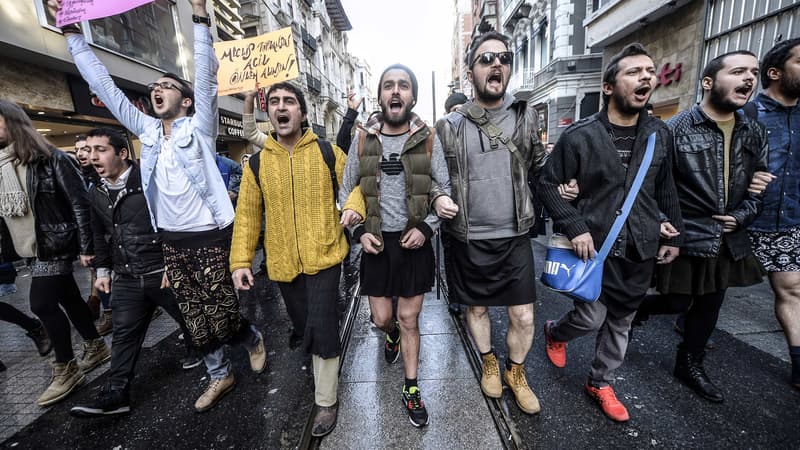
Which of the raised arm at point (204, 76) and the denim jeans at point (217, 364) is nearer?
the raised arm at point (204, 76)

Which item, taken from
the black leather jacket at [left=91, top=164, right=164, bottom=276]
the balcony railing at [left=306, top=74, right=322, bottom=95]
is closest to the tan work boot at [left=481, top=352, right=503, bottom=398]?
the black leather jacket at [left=91, top=164, right=164, bottom=276]

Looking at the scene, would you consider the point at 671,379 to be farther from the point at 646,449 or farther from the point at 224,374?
the point at 224,374

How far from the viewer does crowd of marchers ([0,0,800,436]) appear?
221 cm

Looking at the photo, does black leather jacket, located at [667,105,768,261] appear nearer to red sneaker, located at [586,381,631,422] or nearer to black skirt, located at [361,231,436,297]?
red sneaker, located at [586,381,631,422]

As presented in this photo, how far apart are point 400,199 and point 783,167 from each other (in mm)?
2829

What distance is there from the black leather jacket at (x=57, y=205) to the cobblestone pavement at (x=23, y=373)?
1.21 metres

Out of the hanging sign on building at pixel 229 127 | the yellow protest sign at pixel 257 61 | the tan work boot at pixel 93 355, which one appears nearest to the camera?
the tan work boot at pixel 93 355

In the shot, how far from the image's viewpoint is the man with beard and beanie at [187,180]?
2324 mm

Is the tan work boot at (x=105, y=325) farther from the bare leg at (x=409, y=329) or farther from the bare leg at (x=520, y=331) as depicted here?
the bare leg at (x=520, y=331)

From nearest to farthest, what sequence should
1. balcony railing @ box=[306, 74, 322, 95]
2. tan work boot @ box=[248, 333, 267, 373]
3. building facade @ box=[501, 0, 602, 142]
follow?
tan work boot @ box=[248, 333, 267, 373] < building facade @ box=[501, 0, 602, 142] < balcony railing @ box=[306, 74, 322, 95]

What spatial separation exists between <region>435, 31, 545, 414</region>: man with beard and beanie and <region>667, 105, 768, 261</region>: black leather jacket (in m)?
1.05

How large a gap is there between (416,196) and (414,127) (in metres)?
0.47

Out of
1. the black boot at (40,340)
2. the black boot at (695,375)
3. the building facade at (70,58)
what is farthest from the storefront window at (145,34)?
the black boot at (695,375)

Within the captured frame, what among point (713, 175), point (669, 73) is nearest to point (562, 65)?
point (669, 73)
